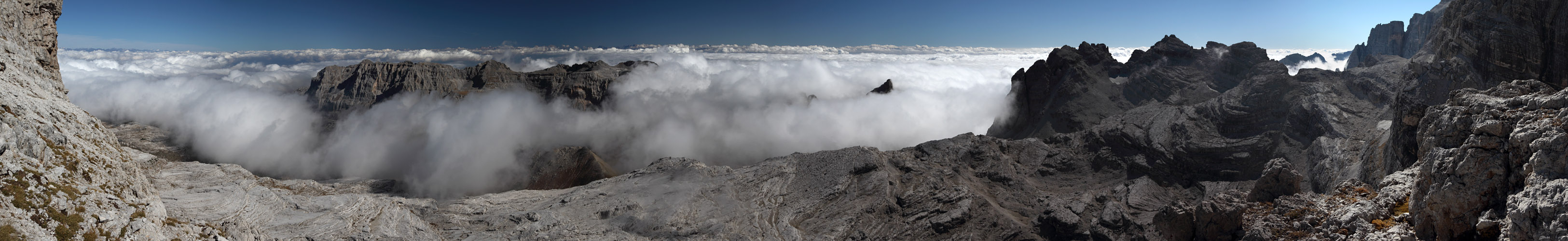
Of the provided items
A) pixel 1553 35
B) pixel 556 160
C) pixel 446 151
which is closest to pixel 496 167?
pixel 556 160

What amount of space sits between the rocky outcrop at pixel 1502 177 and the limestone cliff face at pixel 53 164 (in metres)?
43.0

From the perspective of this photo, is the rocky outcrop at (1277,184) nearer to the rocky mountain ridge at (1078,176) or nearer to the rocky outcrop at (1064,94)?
the rocky mountain ridge at (1078,176)

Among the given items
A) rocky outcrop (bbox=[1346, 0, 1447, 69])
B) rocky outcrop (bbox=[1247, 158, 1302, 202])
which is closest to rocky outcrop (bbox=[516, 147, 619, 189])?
rocky outcrop (bbox=[1247, 158, 1302, 202])

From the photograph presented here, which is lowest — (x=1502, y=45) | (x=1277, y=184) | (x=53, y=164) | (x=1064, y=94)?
(x=1064, y=94)

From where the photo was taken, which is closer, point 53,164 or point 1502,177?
point 1502,177

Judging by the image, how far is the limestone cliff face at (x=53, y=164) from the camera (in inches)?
907

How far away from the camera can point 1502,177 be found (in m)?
18.6

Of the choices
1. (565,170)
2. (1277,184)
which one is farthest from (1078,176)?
(565,170)

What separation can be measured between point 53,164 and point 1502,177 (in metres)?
54.4

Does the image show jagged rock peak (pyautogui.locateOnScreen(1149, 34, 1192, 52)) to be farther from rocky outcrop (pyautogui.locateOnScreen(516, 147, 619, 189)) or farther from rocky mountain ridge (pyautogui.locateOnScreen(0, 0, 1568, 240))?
rocky outcrop (pyautogui.locateOnScreen(516, 147, 619, 189))

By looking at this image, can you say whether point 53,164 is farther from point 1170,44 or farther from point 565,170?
point 1170,44

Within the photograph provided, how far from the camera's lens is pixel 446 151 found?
541 feet

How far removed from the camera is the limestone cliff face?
2303cm

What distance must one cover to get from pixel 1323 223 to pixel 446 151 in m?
177
